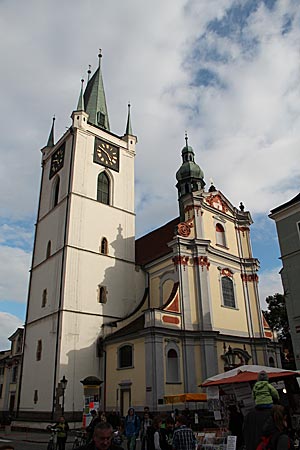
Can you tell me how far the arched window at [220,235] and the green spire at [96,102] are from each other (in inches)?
524

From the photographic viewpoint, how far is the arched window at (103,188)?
30703 millimetres

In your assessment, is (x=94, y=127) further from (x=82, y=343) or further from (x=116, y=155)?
(x=82, y=343)

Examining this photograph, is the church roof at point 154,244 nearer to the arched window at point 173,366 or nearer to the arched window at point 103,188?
the arched window at point 103,188

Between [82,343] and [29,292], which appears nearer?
[82,343]

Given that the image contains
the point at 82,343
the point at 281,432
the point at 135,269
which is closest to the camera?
the point at 281,432

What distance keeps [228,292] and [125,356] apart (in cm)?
875

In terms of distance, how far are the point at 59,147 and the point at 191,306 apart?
55.7 ft

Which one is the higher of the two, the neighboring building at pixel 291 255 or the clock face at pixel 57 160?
the clock face at pixel 57 160

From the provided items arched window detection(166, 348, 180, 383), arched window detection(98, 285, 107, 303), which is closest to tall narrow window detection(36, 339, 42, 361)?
arched window detection(98, 285, 107, 303)

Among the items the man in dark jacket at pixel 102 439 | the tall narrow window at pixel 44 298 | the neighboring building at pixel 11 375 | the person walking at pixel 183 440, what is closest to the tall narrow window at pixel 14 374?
the neighboring building at pixel 11 375

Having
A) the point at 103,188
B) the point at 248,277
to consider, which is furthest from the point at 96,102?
the point at 248,277

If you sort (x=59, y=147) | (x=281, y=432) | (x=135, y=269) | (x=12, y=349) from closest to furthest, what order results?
1. (x=281, y=432)
2. (x=135, y=269)
3. (x=59, y=147)
4. (x=12, y=349)

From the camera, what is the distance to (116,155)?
33156mm

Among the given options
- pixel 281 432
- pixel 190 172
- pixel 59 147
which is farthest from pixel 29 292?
pixel 281 432
